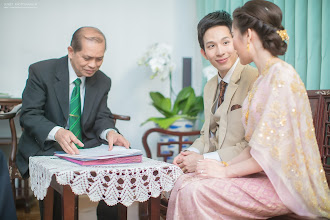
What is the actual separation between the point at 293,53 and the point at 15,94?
2.51 metres

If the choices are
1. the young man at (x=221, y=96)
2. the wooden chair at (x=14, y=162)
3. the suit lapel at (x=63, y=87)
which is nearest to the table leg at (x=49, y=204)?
the suit lapel at (x=63, y=87)

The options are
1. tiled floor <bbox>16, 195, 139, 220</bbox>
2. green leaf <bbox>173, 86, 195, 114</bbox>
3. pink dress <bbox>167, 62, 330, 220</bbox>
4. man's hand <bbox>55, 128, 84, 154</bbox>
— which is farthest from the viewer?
green leaf <bbox>173, 86, 195, 114</bbox>

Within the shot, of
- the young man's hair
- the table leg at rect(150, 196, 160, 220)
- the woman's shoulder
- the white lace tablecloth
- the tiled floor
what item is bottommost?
the tiled floor

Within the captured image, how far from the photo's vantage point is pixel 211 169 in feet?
5.22

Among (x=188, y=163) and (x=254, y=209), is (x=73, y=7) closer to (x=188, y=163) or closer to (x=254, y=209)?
(x=188, y=163)

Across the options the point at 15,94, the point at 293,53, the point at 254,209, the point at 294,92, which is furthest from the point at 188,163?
the point at 15,94

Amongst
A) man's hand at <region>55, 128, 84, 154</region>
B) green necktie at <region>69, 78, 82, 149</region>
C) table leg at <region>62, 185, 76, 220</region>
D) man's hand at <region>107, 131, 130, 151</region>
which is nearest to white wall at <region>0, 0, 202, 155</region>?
green necktie at <region>69, 78, 82, 149</region>

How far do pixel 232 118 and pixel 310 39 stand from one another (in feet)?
3.30

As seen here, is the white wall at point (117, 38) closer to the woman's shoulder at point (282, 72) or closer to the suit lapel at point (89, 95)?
the suit lapel at point (89, 95)

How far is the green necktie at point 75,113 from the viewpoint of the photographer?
2.30 metres

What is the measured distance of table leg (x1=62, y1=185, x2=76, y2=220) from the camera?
1.50 m

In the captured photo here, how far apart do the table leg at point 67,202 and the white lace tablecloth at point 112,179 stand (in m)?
0.05

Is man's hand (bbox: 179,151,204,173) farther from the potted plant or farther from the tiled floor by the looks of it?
the potted plant

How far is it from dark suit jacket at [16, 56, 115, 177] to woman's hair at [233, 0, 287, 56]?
1.18 metres
